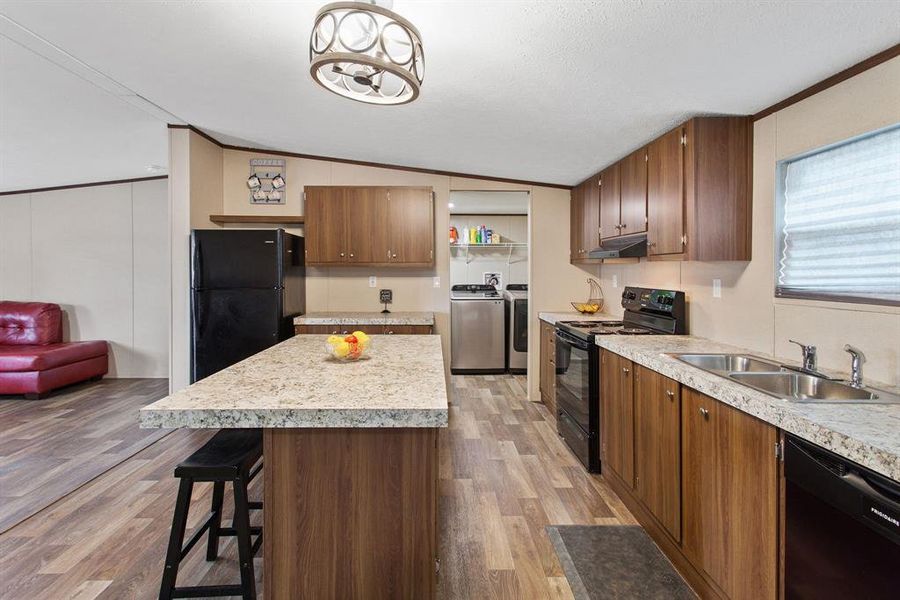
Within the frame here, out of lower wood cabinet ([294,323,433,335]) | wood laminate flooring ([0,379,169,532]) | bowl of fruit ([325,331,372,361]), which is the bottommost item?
wood laminate flooring ([0,379,169,532])

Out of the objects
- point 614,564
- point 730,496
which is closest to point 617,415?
point 614,564

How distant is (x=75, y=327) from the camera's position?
17.9 feet

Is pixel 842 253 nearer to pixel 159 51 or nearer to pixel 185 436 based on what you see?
pixel 159 51

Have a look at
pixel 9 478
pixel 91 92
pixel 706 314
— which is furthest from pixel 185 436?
pixel 706 314

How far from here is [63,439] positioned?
3.52m

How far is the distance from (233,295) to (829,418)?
380cm

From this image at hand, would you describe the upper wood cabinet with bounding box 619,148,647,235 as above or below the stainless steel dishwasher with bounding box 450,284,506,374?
above

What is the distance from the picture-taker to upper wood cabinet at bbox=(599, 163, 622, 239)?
3.42 metres

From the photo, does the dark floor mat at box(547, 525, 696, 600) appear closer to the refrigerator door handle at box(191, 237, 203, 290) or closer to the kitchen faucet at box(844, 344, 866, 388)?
the kitchen faucet at box(844, 344, 866, 388)

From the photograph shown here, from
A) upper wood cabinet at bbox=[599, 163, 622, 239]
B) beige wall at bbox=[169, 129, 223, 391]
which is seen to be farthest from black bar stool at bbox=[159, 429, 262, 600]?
upper wood cabinet at bbox=[599, 163, 622, 239]

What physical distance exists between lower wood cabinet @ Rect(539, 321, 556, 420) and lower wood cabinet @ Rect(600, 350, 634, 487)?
1.07 metres

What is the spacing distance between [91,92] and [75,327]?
3691mm

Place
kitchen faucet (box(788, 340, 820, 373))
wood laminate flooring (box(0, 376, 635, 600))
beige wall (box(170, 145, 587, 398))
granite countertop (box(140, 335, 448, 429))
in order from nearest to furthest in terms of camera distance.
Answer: granite countertop (box(140, 335, 448, 429))
kitchen faucet (box(788, 340, 820, 373))
wood laminate flooring (box(0, 376, 635, 600))
beige wall (box(170, 145, 587, 398))

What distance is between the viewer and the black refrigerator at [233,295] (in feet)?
12.1
